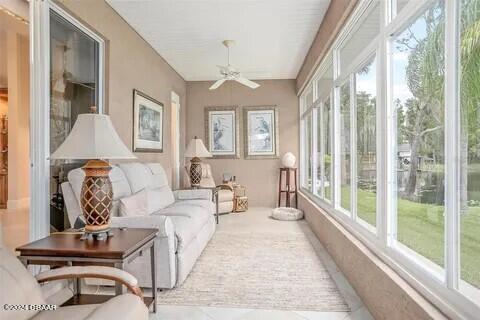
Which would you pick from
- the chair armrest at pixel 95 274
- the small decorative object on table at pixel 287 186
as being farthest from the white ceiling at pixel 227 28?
the chair armrest at pixel 95 274

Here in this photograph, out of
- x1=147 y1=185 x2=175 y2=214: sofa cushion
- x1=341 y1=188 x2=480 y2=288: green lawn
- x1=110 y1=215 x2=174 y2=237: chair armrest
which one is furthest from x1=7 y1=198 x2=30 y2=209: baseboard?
x1=341 y1=188 x2=480 y2=288: green lawn

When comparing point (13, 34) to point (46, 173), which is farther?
point (13, 34)

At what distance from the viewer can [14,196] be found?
6.40 metres

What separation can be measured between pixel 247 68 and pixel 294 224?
3.14 m

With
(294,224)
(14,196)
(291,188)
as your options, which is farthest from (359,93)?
(14,196)

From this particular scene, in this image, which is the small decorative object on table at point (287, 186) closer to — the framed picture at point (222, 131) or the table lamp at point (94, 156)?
the framed picture at point (222, 131)

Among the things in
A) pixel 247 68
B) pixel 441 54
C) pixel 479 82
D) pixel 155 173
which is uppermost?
pixel 247 68

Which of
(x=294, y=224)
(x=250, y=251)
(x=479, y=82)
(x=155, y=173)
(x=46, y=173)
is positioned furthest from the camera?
(x=294, y=224)

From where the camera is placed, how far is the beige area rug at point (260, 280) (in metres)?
2.63

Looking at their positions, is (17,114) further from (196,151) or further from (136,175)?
(136,175)

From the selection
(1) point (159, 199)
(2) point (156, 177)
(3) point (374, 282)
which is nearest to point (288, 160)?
(2) point (156, 177)

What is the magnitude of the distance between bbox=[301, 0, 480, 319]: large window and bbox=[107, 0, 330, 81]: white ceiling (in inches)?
42.1

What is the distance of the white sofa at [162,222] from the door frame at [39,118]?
0.26 meters

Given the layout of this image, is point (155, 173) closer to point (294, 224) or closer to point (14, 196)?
point (294, 224)
